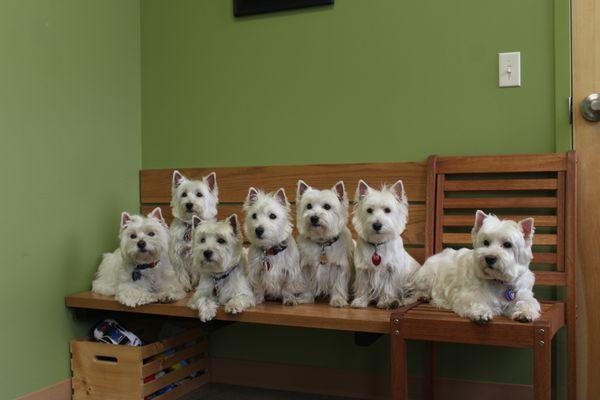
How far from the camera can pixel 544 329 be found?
79.4 inches

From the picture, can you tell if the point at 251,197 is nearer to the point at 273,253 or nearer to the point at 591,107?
the point at 273,253

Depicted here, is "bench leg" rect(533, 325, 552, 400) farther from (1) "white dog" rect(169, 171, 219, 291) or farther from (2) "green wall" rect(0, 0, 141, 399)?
(2) "green wall" rect(0, 0, 141, 399)

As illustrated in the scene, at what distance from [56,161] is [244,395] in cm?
159

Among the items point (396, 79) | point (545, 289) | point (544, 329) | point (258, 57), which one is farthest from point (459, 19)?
point (544, 329)

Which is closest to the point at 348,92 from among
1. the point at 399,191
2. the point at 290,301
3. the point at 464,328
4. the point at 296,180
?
the point at 296,180

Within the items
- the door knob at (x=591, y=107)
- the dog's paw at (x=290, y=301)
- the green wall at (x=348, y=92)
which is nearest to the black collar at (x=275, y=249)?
the dog's paw at (x=290, y=301)

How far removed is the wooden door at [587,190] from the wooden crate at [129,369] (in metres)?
1.98

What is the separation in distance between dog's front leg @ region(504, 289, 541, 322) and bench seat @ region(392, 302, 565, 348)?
0.03 metres

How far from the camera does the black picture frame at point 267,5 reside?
3.21 m

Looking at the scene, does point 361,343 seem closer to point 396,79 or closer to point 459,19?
point 396,79

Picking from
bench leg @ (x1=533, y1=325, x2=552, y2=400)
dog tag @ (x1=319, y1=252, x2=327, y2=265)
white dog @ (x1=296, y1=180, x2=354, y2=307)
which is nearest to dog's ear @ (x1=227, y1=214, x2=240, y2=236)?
white dog @ (x1=296, y1=180, x2=354, y2=307)

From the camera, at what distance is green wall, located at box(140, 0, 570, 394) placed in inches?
111

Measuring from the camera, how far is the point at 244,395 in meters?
3.26

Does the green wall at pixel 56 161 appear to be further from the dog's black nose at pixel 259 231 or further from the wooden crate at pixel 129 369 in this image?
the dog's black nose at pixel 259 231
